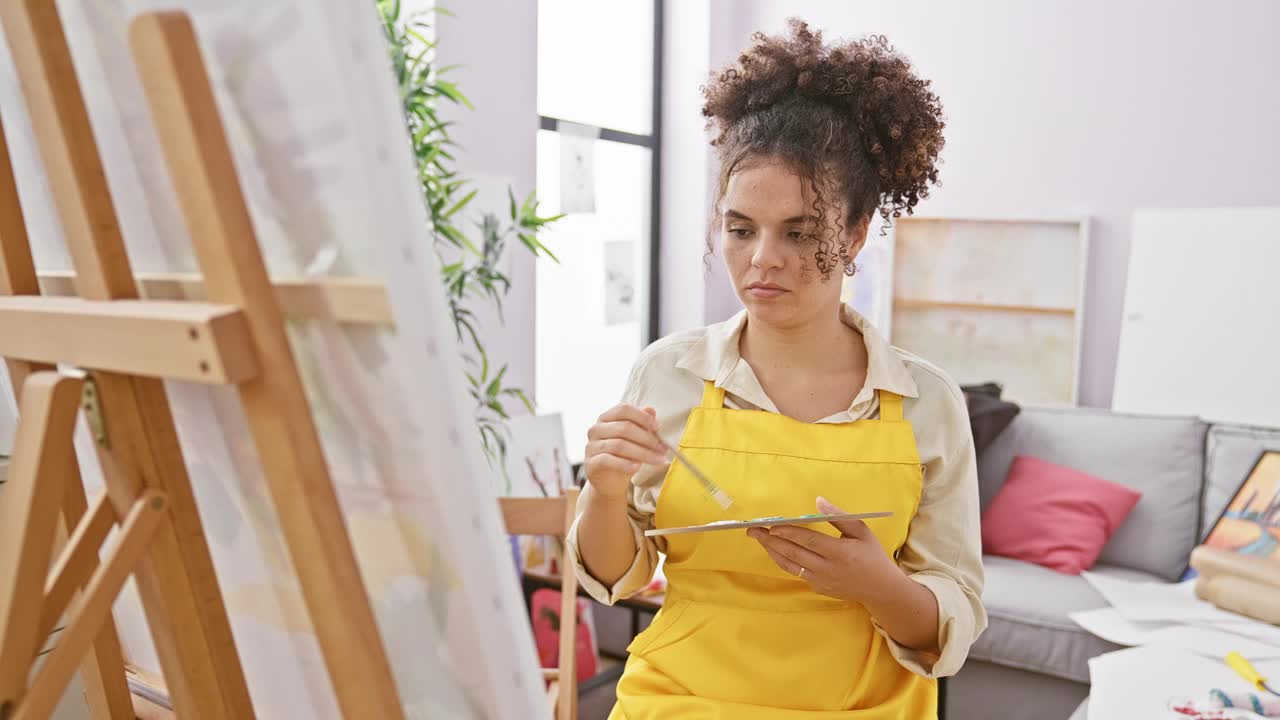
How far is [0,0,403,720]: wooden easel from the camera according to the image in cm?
72

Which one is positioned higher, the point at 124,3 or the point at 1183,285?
the point at 124,3

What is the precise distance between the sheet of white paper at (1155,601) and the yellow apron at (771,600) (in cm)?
159

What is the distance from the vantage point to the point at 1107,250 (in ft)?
11.9

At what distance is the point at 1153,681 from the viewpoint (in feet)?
7.08

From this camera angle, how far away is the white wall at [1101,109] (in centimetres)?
340

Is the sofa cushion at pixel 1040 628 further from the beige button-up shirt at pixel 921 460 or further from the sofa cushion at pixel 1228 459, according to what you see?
the beige button-up shirt at pixel 921 460

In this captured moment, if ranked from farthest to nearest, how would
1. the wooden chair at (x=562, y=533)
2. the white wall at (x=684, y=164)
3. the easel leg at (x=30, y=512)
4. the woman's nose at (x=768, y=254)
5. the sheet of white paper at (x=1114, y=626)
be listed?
the white wall at (x=684, y=164)
the sheet of white paper at (x=1114, y=626)
the wooden chair at (x=562, y=533)
the woman's nose at (x=768, y=254)
the easel leg at (x=30, y=512)

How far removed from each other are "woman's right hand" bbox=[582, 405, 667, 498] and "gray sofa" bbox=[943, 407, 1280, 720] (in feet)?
6.34

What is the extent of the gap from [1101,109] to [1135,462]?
1.31m

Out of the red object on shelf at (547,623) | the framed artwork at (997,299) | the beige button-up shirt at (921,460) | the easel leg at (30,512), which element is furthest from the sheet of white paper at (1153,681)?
the easel leg at (30,512)

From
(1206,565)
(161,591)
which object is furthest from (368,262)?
(1206,565)

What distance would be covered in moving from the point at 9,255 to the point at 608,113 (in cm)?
319

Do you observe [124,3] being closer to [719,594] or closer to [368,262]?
[368,262]

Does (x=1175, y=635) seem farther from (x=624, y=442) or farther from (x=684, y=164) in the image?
(x=684, y=164)
